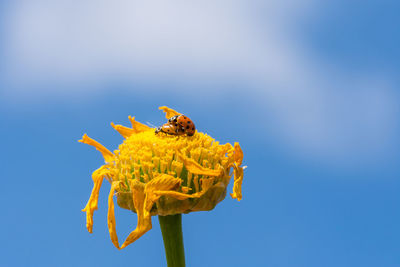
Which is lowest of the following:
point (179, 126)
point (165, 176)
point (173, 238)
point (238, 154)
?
point (173, 238)

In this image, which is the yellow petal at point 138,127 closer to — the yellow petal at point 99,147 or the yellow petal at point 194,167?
the yellow petal at point 99,147

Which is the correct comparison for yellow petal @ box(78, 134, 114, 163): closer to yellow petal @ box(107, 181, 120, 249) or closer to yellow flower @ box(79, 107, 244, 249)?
yellow flower @ box(79, 107, 244, 249)

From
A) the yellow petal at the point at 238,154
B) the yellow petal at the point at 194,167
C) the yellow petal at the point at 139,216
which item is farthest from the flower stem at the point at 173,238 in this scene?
the yellow petal at the point at 238,154

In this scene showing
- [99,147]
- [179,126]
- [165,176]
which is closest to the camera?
[165,176]

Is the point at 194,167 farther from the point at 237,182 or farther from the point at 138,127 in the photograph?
the point at 138,127

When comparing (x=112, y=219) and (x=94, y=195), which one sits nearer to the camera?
(x=112, y=219)

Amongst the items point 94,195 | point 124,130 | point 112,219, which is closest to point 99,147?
point 124,130

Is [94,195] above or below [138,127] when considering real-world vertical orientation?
below

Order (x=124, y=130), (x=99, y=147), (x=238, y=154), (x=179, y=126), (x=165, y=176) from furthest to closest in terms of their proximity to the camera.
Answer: (x=124, y=130), (x=99, y=147), (x=238, y=154), (x=179, y=126), (x=165, y=176)
